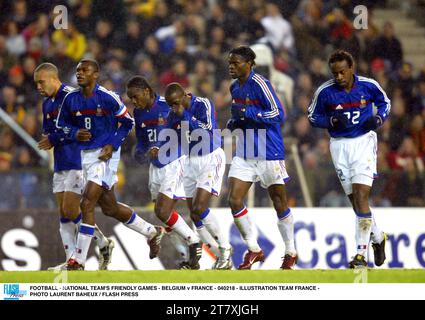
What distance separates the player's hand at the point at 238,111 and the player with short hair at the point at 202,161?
467mm

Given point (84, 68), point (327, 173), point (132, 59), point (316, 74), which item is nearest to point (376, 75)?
point (316, 74)

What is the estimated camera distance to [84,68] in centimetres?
1227

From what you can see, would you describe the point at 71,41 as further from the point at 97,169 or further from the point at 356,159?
the point at 356,159

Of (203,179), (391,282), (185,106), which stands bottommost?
(391,282)

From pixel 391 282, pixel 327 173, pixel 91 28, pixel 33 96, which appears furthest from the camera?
pixel 91 28

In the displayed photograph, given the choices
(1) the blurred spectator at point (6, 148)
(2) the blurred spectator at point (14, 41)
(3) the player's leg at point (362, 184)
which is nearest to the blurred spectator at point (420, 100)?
(3) the player's leg at point (362, 184)

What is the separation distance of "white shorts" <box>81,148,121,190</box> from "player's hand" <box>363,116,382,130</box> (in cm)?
285

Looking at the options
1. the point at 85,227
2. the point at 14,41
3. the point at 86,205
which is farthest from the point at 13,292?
the point at 14,41

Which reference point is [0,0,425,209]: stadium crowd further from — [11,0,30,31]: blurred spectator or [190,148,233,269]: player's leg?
[190,148,233,269]: player's leg

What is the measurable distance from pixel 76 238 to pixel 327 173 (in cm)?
458

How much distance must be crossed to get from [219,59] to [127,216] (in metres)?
6.03

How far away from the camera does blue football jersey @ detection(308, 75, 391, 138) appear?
39.2 feet

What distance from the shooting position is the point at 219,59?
18.3 meters

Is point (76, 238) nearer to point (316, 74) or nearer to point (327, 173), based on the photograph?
point (327, 173)
